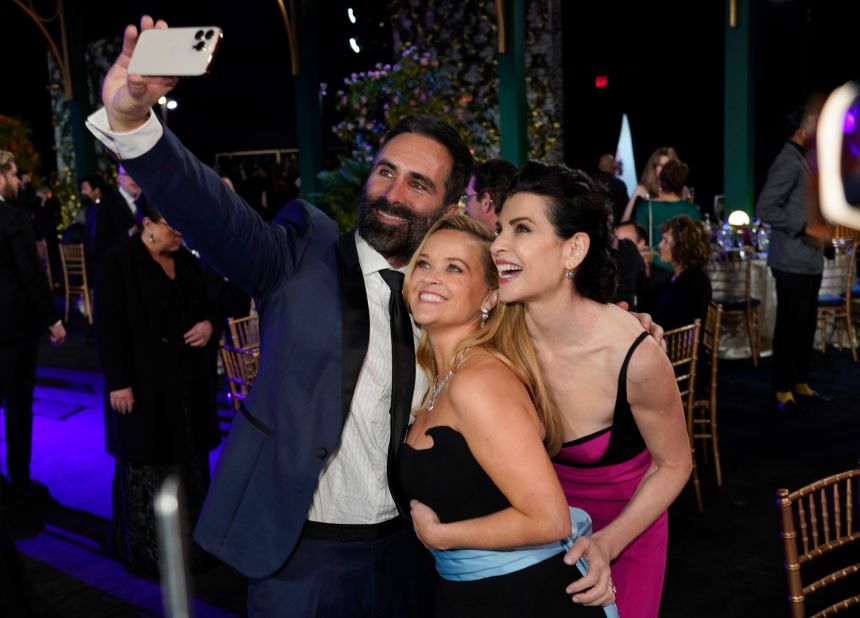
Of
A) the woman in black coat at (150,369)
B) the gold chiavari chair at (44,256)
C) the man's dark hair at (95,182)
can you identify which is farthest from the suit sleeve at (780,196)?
the gold chiavari chair at (44,256)

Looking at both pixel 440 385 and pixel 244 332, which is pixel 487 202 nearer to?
pixel 244 332

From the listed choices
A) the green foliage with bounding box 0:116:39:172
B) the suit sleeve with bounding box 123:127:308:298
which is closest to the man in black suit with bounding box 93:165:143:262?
the suit sleeve with bounding box 123:127:308:298

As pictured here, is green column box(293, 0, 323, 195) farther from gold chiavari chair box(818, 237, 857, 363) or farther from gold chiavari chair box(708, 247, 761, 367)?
gold chiavari chair box(818, 237, 857, 363)

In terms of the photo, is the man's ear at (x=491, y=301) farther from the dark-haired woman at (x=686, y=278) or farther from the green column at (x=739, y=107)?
the green column at (x=739, y=107)

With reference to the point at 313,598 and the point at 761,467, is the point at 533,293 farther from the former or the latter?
the point at 761,467

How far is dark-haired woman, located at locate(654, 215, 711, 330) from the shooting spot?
423 centimetres

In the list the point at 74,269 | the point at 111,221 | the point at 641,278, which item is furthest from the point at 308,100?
the point at 641,278

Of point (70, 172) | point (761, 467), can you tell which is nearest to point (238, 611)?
point (761, 467)

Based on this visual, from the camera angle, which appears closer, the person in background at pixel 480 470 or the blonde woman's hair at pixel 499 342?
the person in background at pixel 480 470

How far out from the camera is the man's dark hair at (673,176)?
19.1 ft

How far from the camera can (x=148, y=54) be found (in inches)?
48.9

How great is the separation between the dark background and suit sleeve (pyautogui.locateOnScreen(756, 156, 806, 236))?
3273 millimetres

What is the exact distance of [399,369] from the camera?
1758 mm

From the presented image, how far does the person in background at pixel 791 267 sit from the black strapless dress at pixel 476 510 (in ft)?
13.2
